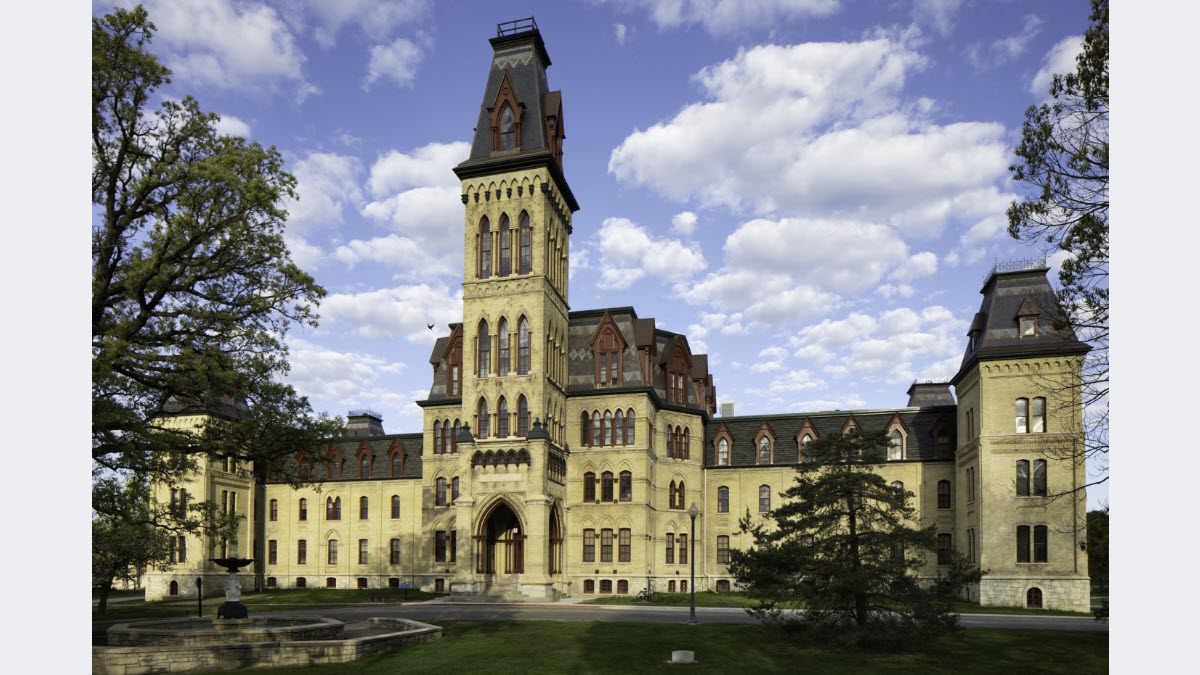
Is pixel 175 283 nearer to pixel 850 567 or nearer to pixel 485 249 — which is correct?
pixel 850 567

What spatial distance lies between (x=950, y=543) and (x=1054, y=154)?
40.7 m

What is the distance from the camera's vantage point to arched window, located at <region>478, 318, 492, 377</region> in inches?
1955

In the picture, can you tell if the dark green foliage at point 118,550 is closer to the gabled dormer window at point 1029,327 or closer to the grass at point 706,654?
the grass at point 706,654

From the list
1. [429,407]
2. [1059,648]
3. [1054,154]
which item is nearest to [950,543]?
[1059,648]

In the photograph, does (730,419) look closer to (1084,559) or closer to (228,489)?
(1084,559)

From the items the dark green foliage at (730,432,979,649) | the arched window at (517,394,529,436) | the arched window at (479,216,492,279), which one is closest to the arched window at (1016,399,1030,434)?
the dark green foliage at (730,432,979,649)

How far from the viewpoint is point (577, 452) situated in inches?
2057

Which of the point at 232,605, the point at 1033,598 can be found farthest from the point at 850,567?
the point at 1033,598

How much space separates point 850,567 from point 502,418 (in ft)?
91.3

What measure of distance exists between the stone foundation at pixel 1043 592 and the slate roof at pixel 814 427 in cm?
1018

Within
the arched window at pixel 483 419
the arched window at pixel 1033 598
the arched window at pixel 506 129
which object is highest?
the arched window at pixel 506 129

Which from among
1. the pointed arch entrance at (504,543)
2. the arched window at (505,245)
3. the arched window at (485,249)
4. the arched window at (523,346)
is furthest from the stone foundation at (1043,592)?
the arched window at (485,249)

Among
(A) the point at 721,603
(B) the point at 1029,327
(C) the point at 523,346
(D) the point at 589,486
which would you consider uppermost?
(B) the point at 1029,327

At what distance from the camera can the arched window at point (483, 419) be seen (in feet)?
161
